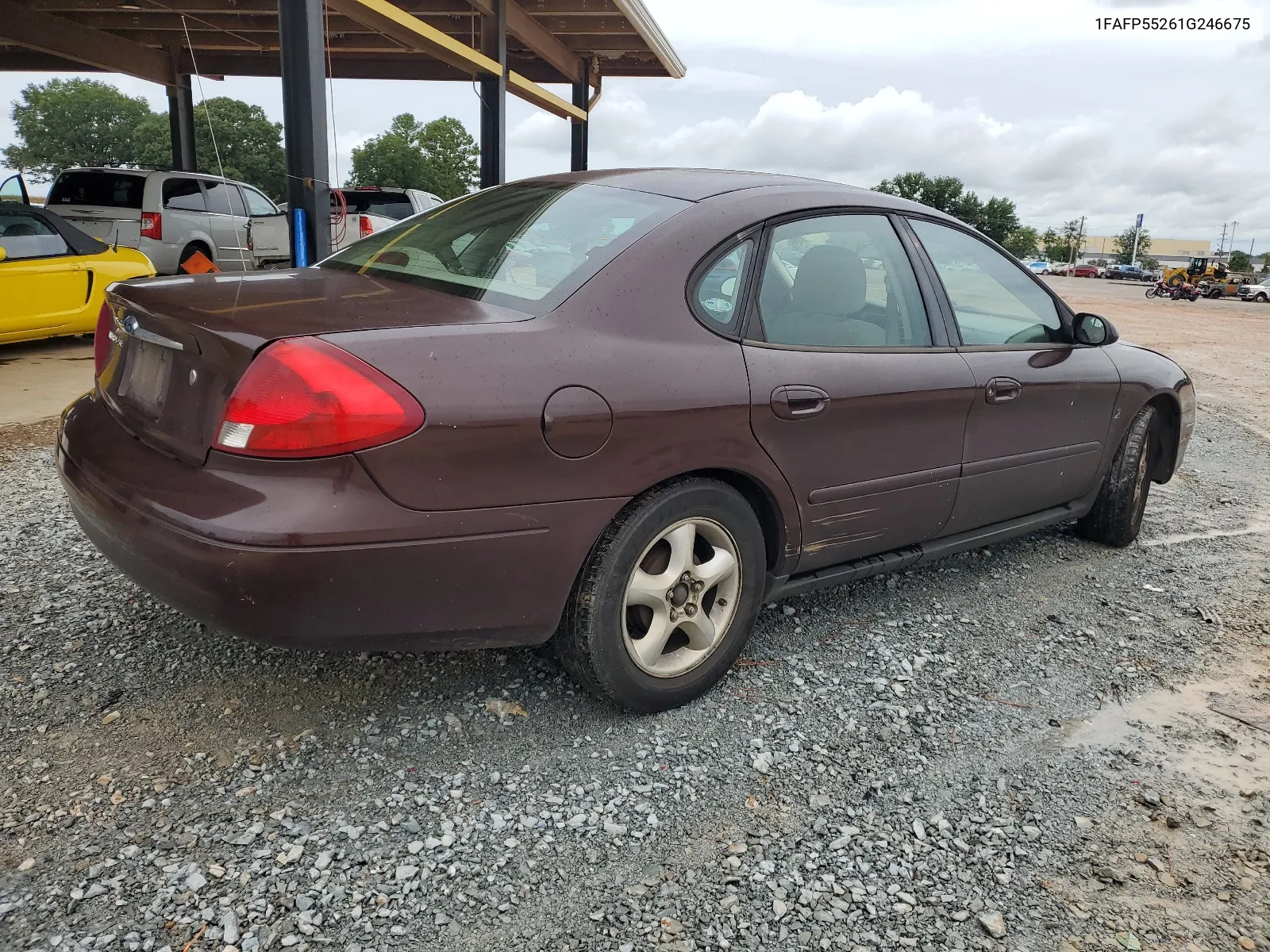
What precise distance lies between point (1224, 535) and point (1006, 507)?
1.91 metres

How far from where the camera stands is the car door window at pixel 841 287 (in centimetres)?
288

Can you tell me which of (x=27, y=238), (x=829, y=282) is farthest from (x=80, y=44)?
(x=829, y=282)

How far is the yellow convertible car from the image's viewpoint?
23.8ft

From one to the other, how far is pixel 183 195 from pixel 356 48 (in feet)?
12.1

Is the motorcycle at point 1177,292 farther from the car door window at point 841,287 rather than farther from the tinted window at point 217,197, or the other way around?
the car door window at point 841,287

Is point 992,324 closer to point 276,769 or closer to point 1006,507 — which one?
point 1006,507

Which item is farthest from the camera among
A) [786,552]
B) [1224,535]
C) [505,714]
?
[1224,535]

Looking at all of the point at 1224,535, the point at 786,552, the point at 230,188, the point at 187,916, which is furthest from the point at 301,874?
the point at 230,188

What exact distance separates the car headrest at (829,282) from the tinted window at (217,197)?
1248 centimetres

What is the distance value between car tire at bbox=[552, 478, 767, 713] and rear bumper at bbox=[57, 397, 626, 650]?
0.29 ft

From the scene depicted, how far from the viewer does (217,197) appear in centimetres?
1355

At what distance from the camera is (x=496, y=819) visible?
2.23 m

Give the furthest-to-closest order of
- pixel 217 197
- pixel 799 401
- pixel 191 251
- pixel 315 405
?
1. pixel 217 197
2. pixel 191 251
3. pixel 799 401
4. pixel 315 405

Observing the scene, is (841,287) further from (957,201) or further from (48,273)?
(957,201)
